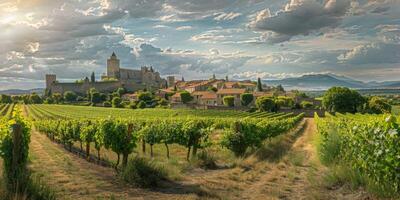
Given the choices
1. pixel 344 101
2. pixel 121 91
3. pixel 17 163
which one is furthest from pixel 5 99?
pixel 17 163

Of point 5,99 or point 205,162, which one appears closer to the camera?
point 205,162

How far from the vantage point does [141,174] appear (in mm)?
10742

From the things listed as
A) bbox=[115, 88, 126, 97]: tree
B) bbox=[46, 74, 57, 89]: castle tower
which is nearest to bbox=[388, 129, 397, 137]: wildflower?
bbox=[115, 88, 126, 97]: tree

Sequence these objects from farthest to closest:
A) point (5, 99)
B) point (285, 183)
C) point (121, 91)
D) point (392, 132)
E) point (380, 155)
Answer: point (121, 91), point (5, 99), point (285, 183), point (380, 155), point (392, 132)

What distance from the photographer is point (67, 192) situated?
970 cm

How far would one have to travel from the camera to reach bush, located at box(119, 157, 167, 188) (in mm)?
10594

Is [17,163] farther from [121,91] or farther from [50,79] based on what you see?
[50,79]

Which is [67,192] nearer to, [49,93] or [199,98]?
[199,98]

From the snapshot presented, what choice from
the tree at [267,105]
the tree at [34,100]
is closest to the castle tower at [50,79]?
the tree at [34,100]

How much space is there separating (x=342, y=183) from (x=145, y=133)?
1122 cm

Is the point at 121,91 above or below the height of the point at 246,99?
above

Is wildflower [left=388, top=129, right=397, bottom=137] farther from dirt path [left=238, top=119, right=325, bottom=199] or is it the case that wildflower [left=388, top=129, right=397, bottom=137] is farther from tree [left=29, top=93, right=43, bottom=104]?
tree [left=29, top=93, right=43, bottom=104]

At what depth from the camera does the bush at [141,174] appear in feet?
34.8

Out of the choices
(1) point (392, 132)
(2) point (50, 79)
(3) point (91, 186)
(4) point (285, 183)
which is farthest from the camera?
(2) point (50, 79)
